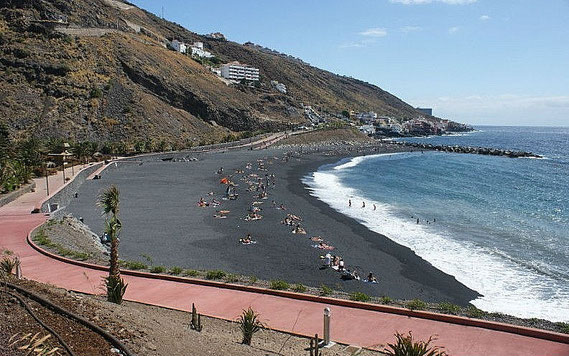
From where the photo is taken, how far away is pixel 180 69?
8225 cm

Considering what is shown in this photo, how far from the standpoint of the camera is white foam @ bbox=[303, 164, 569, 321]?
1443 centimetres

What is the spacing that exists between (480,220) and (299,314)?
21.6 meters

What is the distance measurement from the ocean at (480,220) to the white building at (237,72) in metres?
62.3

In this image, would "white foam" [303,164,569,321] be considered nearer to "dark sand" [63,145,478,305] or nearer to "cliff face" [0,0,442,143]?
"dark sand" [63,145,478,305]

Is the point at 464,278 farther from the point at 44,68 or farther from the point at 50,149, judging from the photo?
the point at 44,68

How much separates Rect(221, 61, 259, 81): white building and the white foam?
87.5 metres

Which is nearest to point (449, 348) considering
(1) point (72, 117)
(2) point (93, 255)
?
(2) point (93, 255)

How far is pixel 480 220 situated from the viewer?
2831cm

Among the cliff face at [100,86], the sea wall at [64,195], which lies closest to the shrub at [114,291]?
the sea wall at [64,195]

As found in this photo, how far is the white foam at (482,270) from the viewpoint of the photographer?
1443cm

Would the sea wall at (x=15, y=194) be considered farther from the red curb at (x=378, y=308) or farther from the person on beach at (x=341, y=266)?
the person on beach at (x=341, y=266)

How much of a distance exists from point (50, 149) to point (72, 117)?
14.0 meters

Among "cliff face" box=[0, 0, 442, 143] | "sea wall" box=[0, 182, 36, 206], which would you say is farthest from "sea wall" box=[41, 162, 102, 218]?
"cliff face" box=[0, 0, 442, 143]

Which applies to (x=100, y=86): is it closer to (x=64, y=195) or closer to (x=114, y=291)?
(x=64, y=195)
